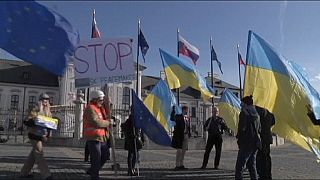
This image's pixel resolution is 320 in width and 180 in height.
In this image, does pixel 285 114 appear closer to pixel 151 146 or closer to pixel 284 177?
pixel 284 177

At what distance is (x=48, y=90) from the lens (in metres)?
77.0

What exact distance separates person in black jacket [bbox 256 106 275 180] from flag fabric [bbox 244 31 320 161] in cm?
63

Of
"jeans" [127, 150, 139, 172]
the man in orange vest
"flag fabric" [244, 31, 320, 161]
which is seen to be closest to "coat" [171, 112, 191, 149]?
"jeans" [127, 150, 139, 172]

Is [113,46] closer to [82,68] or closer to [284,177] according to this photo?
[82,68]

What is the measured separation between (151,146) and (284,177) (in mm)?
13725

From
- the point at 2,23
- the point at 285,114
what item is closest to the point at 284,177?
the point at 285,114

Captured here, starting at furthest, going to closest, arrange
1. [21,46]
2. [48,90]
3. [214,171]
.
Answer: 1. [48,90]
2. [214,171]
3. [21,46]

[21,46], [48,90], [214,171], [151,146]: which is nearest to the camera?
[21,46]

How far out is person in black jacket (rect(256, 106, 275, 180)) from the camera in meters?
9.79

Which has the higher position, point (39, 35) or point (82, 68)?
point (39, 35)

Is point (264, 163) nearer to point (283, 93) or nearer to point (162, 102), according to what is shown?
point (283, 93)

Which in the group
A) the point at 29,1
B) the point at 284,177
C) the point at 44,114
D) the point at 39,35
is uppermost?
the point at 29,1

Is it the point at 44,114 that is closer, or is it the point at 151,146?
the point at 44,114

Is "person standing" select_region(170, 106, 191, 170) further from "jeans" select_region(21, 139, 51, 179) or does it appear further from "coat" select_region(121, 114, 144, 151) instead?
"jeans" select_region(21, 139, 51, 179)
